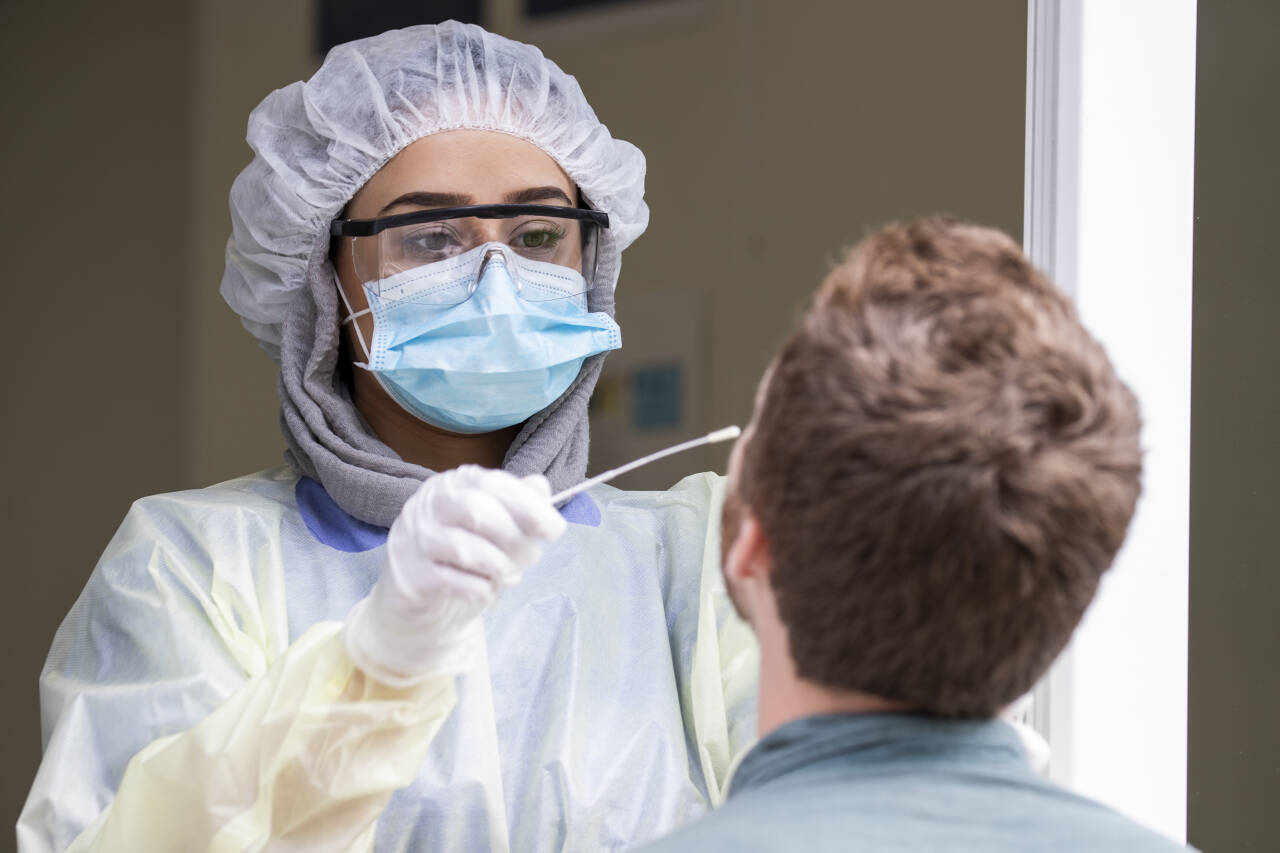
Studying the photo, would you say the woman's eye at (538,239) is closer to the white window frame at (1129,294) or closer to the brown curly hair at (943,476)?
the white window frame at (1129,294)

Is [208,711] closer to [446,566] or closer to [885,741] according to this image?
[446,566]

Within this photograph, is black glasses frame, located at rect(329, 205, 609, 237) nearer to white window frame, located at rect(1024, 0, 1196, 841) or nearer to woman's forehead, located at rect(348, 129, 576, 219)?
Result: woman's forehead, located at rect(348, 129, 576, 219)

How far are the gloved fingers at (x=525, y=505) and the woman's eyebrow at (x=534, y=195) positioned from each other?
66 centimetres

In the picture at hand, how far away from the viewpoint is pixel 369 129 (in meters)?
1.81

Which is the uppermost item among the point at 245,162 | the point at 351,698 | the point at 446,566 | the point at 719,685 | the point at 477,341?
the point at 245,162

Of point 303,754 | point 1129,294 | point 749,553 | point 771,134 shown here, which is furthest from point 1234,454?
point 771,134

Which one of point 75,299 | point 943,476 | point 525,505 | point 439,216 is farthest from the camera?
point 75,299

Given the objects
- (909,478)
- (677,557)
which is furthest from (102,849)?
(909,478)

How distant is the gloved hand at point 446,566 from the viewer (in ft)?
3.96

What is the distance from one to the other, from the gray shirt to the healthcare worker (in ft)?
1.10

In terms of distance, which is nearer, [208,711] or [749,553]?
[749,553]

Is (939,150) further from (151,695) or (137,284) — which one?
(151,695)

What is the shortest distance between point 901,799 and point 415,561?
1.62ft

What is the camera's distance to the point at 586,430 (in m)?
1.89
